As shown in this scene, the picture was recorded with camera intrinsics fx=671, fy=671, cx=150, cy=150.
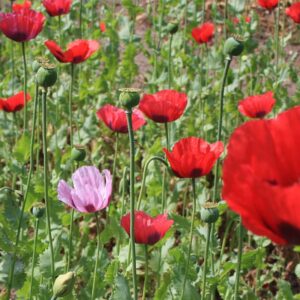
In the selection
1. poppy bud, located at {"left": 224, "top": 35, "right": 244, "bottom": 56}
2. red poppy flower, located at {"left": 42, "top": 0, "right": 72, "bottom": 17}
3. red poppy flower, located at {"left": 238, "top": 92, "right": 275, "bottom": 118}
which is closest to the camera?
poppy bud, located at {"left": 224, "top": 35, "right": 244, "bottom": 56}

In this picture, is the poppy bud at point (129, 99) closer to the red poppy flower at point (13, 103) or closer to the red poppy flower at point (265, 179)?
the red poppy flower at point (265, 179)

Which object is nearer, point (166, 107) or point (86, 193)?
point (86, 193)

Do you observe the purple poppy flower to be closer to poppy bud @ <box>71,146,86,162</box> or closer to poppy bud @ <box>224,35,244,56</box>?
poppy bud @ <box>71,146,86,162</box>

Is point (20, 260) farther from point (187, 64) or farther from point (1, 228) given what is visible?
point (187, 64)

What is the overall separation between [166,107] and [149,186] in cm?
42

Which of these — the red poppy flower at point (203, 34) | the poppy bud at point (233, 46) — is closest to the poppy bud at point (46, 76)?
the poppy bud at point (233, 46)

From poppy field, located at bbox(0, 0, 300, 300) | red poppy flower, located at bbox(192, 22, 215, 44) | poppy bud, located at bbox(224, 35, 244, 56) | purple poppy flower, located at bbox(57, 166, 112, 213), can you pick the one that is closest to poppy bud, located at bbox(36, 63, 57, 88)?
poppy field, located at bbox(0, 0, 300, 300)

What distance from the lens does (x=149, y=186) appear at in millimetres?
1889

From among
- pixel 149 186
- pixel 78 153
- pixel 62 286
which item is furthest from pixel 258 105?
pixel 62 286

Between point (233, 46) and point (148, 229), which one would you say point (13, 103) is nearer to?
point (233, 46)

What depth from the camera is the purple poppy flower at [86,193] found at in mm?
1213

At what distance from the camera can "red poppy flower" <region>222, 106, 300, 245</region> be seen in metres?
0.56

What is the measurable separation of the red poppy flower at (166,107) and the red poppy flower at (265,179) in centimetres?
86

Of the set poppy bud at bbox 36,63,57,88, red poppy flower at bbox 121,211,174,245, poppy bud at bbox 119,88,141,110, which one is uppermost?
poppy bud at bbox 36,63,57,88
